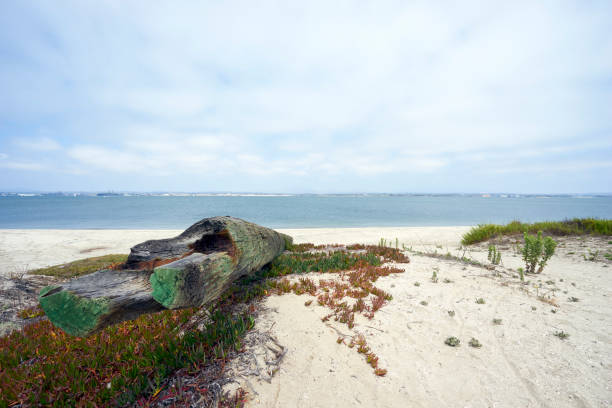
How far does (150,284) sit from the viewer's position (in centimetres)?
278

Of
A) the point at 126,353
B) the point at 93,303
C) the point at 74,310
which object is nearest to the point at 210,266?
the point at 93,303

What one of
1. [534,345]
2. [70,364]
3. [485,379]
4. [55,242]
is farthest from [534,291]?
[55,242]

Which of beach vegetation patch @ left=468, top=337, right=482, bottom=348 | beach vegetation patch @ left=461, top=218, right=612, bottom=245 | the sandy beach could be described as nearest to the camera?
the sandy beach

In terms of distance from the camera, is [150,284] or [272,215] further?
[272,215]

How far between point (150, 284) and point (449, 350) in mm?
4399

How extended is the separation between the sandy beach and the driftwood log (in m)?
1.29

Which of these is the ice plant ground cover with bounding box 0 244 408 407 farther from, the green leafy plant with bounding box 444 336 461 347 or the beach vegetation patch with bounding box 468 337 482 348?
the beach vegetation patch with bounding box 468 337 482 348

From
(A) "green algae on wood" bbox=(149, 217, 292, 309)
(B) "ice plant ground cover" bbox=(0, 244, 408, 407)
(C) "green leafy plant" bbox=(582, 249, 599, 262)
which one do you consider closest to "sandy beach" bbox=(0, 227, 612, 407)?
(B) "ice plant ground cover" bbox=(0, 244, 408, 407)

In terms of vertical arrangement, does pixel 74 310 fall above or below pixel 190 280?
below

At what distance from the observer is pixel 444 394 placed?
2.89 meters

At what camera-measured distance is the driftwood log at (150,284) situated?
7.57ft

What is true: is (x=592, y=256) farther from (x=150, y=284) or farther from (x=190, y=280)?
(x=150, y=284)

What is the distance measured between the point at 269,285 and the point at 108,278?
133 inches

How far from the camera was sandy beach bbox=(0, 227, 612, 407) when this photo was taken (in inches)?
112
